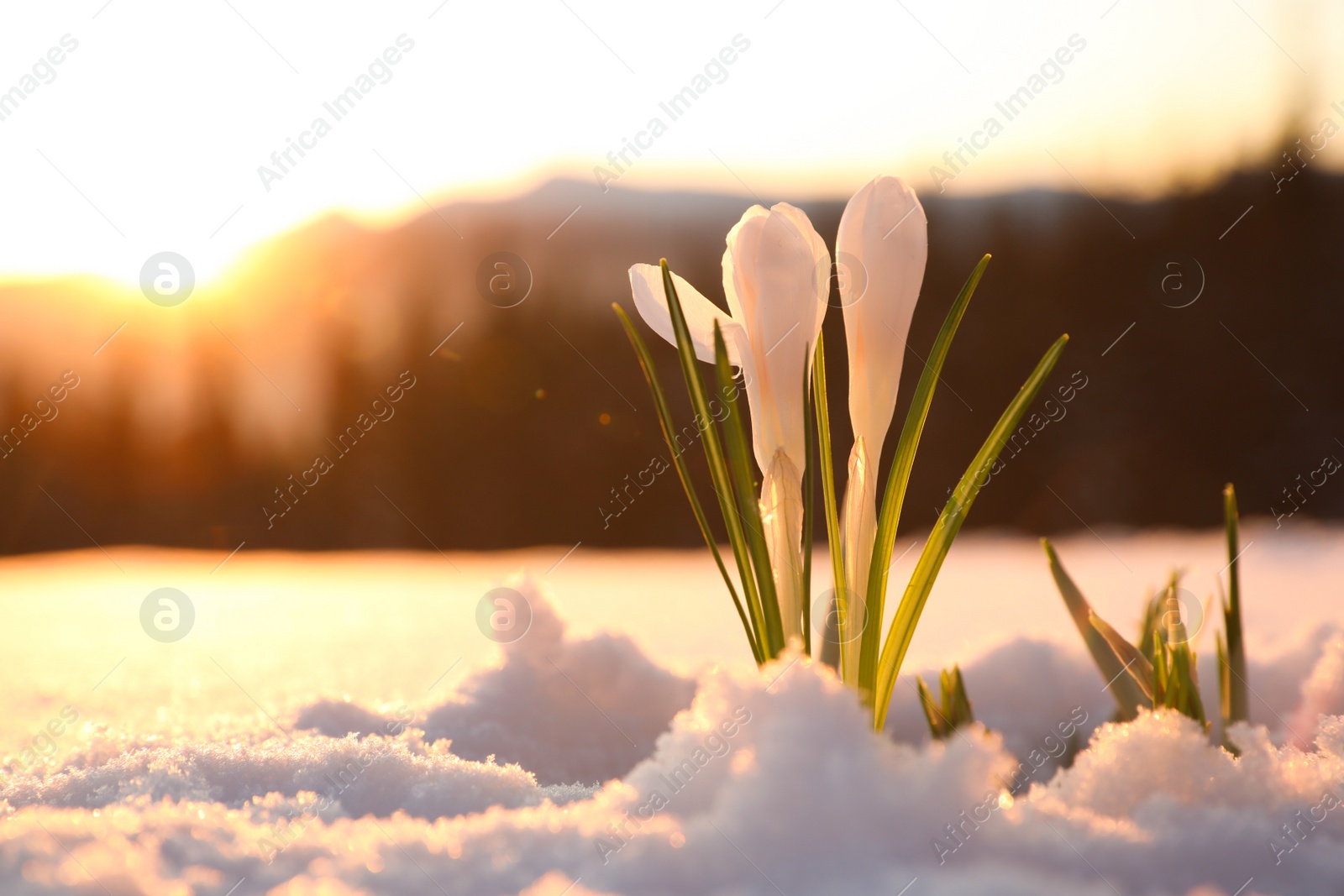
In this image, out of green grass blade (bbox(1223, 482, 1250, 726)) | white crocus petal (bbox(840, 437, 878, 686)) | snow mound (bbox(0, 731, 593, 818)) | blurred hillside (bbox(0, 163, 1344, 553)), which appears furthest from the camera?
blurred hillside (bbox(0, 163, 1344, 553))

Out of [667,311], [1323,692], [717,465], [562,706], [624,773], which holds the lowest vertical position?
[1323,692]

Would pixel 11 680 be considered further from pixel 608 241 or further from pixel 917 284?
pixel 608 241

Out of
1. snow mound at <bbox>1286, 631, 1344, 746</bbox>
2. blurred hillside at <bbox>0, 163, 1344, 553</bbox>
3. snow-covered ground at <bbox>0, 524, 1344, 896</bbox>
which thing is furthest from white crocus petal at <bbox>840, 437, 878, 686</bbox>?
blurred hillside at <bbox>0, 163, 1344, 553</bbox>

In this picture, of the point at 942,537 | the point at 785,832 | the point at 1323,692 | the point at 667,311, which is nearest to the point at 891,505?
the point at 942,537

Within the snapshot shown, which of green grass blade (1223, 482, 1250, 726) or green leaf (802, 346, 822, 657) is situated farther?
green grass blade (1223, 482, 1250, 726)

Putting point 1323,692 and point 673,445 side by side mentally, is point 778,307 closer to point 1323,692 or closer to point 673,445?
point 673,445

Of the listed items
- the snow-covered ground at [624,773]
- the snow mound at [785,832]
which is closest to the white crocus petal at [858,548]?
the snow-covered ground at [624,773]

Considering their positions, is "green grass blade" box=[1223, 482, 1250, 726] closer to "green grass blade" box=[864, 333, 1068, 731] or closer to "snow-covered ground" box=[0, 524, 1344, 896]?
"snow-covered ground" box=[0, 524, 1344, 896]
